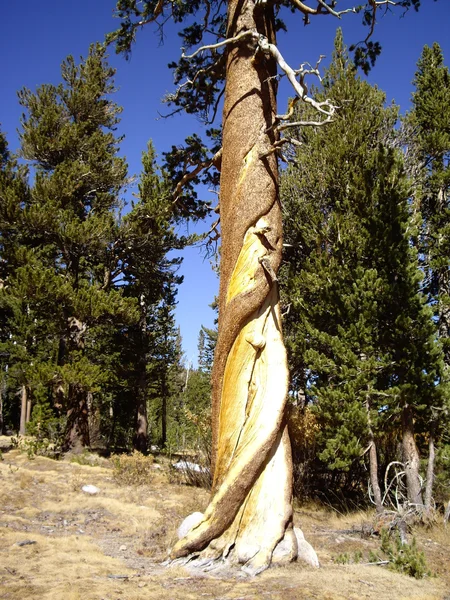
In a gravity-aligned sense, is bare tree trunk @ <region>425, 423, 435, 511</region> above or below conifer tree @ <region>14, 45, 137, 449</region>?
below

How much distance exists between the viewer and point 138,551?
5191 millimetres

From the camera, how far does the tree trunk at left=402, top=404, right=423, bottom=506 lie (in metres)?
7.98

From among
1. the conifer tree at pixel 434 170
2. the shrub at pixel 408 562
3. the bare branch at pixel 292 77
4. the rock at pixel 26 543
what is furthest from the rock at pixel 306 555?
the conifer tree at pixel 434 170

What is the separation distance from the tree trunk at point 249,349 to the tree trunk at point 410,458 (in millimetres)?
4662

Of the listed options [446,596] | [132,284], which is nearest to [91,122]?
[132,284]

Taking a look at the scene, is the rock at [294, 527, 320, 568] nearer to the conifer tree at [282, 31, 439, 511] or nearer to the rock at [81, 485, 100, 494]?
the conifer tree at [282, 31, 439, 511]

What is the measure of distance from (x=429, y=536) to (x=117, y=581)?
539 cm

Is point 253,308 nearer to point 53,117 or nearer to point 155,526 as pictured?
point 155,526

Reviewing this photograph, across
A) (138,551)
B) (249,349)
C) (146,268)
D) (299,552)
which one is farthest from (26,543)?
(146,268)

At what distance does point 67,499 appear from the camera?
314 inches

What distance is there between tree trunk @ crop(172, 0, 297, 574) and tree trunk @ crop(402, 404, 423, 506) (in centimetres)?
466

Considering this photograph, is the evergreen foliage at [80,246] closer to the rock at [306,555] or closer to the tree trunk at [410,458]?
the tree trunk at [410,458]

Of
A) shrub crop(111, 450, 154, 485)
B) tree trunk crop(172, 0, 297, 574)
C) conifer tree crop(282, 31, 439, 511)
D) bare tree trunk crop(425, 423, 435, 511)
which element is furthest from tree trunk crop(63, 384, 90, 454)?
tree trunk crop(172, 0, 297, 574)

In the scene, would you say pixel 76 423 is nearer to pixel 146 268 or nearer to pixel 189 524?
pixel 146 268
